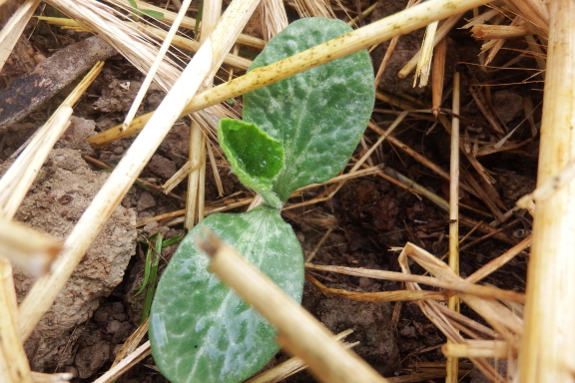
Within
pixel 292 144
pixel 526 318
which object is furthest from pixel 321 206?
pixel 526 318

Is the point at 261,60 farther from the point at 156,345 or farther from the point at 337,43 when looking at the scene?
the point at 156,345

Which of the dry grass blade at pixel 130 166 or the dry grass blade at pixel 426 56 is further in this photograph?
the dry grass blade at pixel 426 56

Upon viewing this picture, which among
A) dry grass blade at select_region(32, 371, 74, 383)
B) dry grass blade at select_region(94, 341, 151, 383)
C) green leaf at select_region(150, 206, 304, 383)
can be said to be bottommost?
dry grass blade at select_region(94, 341, 151, 383)

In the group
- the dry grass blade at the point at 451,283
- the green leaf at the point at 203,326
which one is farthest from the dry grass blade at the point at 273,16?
the dry grass blade at the point at 451,283

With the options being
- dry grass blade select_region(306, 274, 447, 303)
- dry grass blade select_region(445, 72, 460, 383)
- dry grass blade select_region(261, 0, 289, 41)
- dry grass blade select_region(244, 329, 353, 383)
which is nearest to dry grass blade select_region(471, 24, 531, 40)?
dry grass blade select_region(445, 72, 460, 383)

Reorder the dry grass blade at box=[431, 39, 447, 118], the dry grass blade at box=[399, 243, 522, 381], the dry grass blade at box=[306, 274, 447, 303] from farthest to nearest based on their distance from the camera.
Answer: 1. the dry grass blade at box=[431, 39, 447, 118]
2. the dry grass blade at box=[306, 274, 447, 303]
3. the dry grass blade at box=[399, 243, 522, 381]

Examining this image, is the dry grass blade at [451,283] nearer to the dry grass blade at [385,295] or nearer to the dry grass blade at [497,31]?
the dry grass blade at [385,295]

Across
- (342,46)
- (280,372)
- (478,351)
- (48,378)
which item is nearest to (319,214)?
(280,372)

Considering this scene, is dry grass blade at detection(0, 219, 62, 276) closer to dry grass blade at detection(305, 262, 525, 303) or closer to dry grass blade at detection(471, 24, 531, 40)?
dry grass blade at detection(305, 262, 525, 303)
